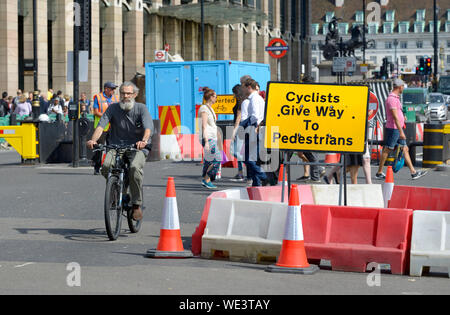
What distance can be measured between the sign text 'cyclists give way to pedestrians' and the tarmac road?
155 centimetres

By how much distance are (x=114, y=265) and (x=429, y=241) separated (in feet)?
8.90

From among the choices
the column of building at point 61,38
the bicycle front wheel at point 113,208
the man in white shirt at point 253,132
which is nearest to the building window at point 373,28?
the column of building at point 61,38

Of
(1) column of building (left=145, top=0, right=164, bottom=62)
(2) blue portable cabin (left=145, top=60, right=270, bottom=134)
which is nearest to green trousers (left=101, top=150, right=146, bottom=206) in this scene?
(2) blue portable cabin (left=145, top=60, right=270, bottom=134)

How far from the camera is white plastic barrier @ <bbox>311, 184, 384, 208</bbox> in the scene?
1075cm

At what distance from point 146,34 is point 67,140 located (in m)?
30.2

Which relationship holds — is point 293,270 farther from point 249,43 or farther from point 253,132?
point 249,43

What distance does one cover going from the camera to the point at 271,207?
339 inches

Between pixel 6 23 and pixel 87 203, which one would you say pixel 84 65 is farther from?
pixel 6 23

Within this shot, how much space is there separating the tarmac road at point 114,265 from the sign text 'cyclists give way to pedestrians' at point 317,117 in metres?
1.55

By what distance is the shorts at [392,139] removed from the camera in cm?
1736

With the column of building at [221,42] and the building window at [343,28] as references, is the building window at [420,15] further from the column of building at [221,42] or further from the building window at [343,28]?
the column of building at [221,42]

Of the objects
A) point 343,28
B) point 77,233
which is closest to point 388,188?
point 77,233

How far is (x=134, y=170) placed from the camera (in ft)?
33.1

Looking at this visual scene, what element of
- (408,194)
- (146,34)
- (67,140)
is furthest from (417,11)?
(408,194)
